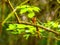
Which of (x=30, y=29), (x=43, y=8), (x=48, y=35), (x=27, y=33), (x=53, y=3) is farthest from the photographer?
(x=43, y=8)

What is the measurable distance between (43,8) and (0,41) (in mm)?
1657

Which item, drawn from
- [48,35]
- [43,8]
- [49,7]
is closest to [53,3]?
[49,7]

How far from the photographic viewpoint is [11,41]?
4754 millimetres

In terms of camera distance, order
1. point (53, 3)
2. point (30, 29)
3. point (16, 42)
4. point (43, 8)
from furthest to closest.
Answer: point (16, 42), point (43, 8), point (53, 3), point (30, 29)

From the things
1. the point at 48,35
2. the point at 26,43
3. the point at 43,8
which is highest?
the point at 43,8

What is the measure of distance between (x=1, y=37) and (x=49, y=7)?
1.90 metres

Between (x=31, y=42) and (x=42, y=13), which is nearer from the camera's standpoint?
(x=42, y=13)

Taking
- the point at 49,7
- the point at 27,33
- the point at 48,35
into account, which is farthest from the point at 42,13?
the point at 27,33

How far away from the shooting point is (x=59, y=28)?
6.43ft

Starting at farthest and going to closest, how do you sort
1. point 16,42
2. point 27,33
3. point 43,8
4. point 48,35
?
point 16,42 < point 43,8 < point 48,35 < point 27,33

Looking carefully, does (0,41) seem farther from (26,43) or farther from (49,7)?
(49,7)

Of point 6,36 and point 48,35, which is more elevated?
point 48,35

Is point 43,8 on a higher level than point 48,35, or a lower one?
higher

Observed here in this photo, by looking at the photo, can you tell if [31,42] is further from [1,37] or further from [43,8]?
[43,8]
